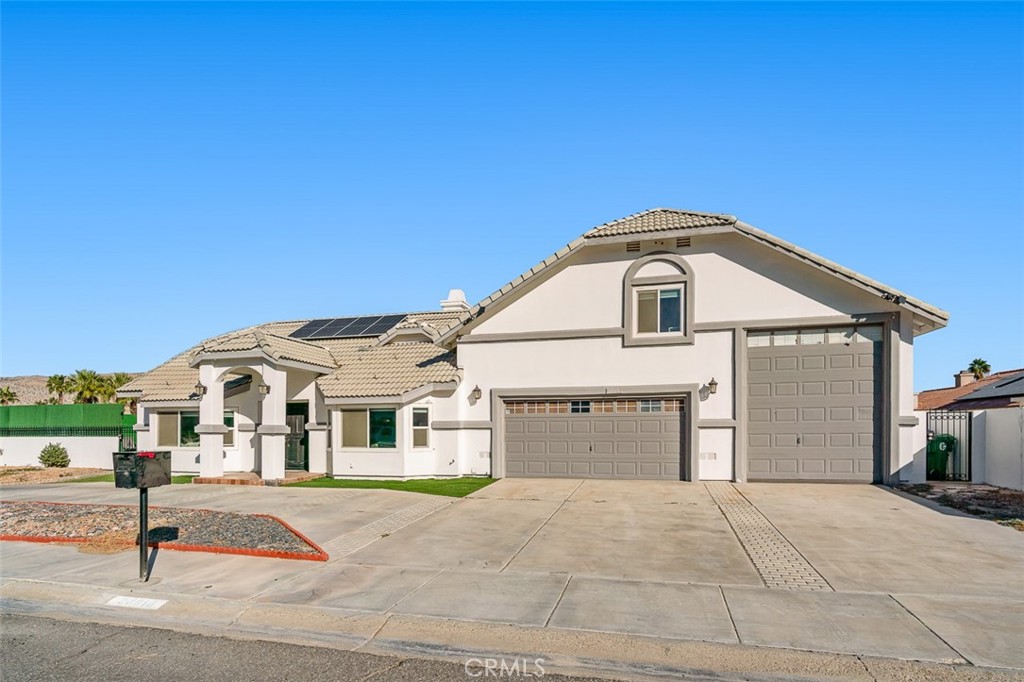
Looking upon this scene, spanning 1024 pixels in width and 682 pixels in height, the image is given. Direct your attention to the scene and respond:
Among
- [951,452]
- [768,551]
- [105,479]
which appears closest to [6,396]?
[105,479]

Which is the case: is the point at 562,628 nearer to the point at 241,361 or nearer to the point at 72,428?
the point at 241,361

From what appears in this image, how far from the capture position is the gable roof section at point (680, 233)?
15.8 metres

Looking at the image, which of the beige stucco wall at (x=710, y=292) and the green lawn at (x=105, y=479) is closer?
the beige stucco wall at (x=710, y=292)

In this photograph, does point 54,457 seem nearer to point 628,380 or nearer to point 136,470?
point 136,470

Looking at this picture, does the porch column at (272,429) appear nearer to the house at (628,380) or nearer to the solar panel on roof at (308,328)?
the house at (628,380)

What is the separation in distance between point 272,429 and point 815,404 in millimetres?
15460

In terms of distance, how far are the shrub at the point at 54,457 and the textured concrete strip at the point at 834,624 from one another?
26271 millimetres

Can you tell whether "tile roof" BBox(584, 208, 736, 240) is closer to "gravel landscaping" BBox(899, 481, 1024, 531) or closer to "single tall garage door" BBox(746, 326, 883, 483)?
"single tall garage door" BBox(746, 326, 883, 483)

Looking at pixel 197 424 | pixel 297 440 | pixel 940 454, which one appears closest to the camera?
pixel 940 454

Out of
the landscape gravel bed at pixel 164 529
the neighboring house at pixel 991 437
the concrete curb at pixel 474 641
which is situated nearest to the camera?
the concrete curb at pixel 474 641

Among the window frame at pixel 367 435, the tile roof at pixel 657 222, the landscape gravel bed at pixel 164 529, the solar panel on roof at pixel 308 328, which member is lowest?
the landscape gravel bed at pixel 164 529

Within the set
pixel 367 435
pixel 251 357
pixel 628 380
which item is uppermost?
pixel 251 357

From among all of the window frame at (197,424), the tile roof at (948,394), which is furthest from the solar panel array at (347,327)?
the tile roof at (948,394)

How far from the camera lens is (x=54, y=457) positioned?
24.0 metres
